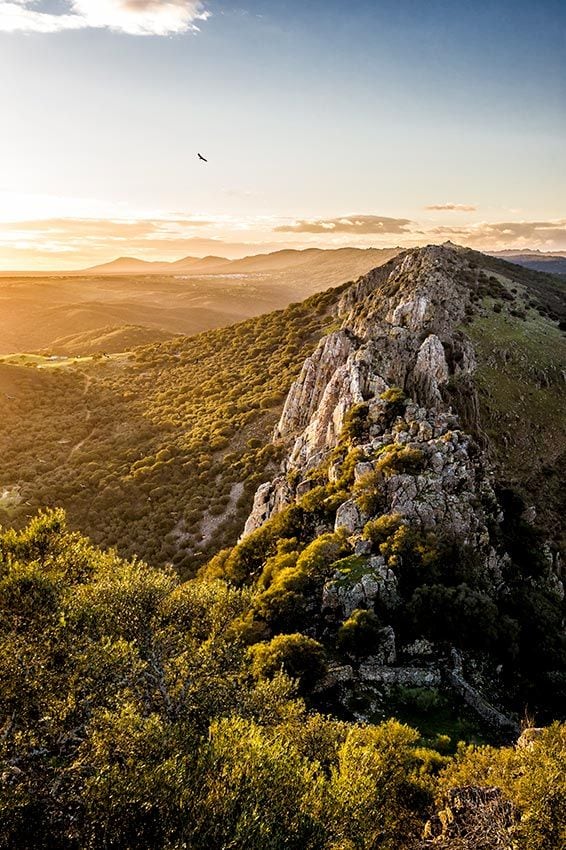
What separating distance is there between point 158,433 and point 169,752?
65184 millimetres

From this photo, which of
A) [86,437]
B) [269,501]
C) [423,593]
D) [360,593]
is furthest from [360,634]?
[86,437]

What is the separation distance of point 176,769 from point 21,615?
7.26 m

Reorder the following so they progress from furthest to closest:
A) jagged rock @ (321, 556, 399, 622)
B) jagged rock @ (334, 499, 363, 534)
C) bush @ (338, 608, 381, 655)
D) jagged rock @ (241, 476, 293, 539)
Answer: jagged rock @ (241, 476, 293, 539)
jagged rock @ (334, 499, 363, 534)
jagged rock @ (321, 556, 399, 622)
bush @ (338, 608, 381, 655)

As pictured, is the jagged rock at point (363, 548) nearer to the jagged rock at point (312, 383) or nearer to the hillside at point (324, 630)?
the hillside at point (324, 630)

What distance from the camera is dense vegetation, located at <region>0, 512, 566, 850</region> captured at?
12.6m

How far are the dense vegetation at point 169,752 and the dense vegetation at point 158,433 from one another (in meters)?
32.0

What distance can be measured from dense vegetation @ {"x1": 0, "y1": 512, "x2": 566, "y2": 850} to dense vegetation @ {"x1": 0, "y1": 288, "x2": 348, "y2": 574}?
32.0m

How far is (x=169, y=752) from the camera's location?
1448cm

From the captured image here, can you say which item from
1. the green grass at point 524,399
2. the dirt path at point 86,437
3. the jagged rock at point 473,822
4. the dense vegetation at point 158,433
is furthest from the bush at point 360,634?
the dirt path at point 86,437

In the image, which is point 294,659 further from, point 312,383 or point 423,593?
point 312,383

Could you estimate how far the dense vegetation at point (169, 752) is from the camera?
1262 centimetres

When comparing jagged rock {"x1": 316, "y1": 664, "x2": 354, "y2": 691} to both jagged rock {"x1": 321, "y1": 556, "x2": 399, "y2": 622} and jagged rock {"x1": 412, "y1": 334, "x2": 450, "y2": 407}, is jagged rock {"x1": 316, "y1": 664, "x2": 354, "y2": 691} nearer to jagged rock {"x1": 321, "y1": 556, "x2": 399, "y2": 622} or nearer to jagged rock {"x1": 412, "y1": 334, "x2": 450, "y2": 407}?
jagged rock {"x1": 321, "y1": 556, "x2": 399, "y2": 622}

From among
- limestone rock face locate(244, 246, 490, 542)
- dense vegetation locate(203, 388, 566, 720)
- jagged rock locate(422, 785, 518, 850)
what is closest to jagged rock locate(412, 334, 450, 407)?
limestone rock face locate(244, 246, 490, 542)

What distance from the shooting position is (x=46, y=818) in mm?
12633
